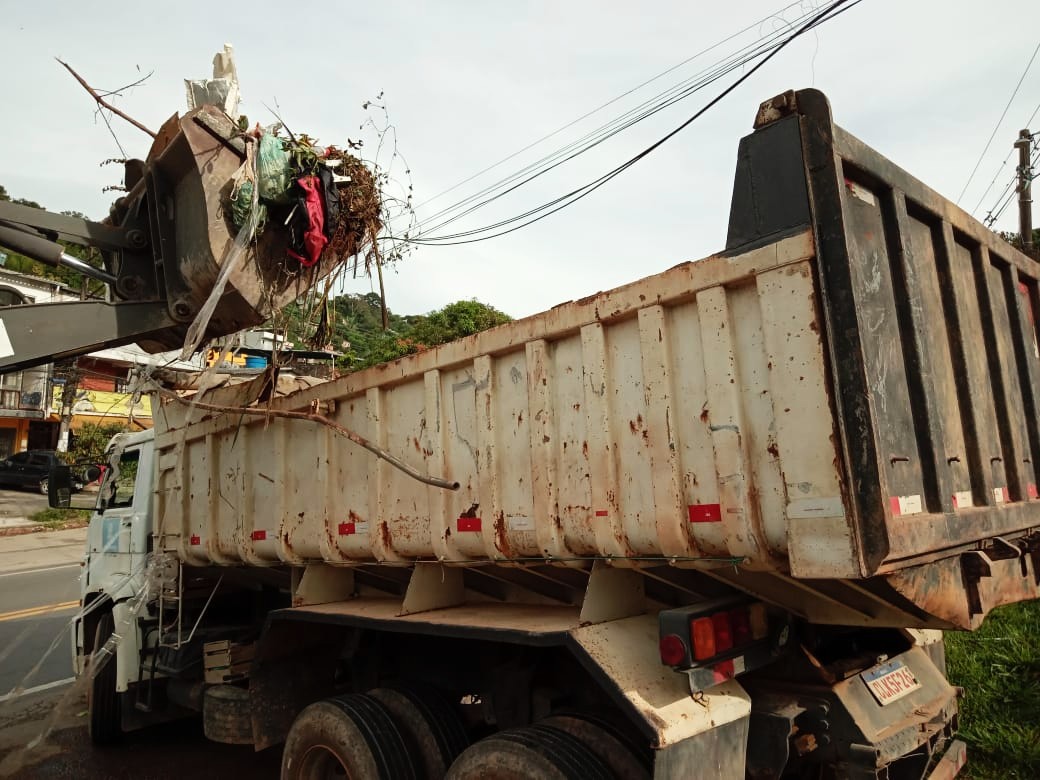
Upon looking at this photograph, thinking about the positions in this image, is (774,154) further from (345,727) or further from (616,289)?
(345,727)

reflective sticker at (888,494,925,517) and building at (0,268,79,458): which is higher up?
building at (0,268,79,458)

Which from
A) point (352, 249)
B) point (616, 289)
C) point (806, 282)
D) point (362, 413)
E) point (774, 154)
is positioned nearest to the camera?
point (806, 282)

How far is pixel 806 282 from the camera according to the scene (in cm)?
210

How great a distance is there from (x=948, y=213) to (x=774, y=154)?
103cm

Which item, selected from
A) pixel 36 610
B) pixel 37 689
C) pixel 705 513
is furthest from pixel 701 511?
pixel 36 610

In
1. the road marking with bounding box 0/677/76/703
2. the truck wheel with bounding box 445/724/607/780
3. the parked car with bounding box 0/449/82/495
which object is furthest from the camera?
the parked car with bounding box 0/449/82/495

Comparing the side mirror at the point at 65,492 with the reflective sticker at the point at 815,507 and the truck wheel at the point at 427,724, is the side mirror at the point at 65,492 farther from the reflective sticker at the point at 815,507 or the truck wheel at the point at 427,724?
the reflective sticker at the point at 815,507

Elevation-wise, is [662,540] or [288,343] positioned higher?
[288,343]

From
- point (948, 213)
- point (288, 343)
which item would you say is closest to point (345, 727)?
point (288, 343)

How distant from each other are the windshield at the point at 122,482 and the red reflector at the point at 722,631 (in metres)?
4.81

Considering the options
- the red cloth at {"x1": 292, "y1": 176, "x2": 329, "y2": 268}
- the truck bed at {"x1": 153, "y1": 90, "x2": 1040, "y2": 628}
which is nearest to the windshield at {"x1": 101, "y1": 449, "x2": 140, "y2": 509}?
the red cloth at {"x1": 292, "y1": 176, "x2": 329, "y2": 268}

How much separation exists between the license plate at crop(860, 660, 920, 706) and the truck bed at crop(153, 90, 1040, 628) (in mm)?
514

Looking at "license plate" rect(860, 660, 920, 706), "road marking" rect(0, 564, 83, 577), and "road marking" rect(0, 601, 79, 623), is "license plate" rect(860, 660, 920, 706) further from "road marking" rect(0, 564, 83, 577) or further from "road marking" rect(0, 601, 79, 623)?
"road marking" rect(0, 564, 83, 577)

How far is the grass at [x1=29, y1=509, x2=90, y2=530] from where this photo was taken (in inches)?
741
